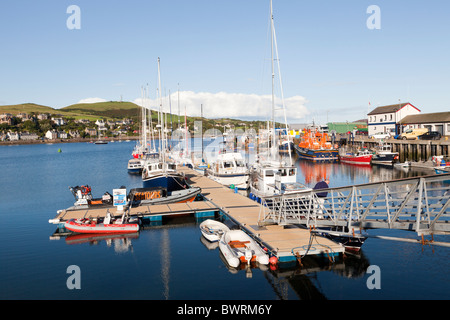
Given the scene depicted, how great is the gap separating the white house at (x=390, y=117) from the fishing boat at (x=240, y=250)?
265 feet

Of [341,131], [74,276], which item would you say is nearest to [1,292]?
[74,276]

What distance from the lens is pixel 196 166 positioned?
63.1 meters

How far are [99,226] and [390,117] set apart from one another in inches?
3445

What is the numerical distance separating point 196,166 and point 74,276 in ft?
143

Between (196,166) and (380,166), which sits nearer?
(196,166)

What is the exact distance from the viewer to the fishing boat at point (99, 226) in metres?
27.1

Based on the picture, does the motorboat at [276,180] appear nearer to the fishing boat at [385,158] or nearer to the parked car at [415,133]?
the fishing boat at [385,158]

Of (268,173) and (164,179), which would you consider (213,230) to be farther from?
(164,179)

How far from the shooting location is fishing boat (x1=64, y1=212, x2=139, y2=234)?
89.0 feet

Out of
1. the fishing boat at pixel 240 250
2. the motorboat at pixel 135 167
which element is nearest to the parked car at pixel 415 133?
the motorboat at pixel 135 167

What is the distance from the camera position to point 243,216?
28.5m
